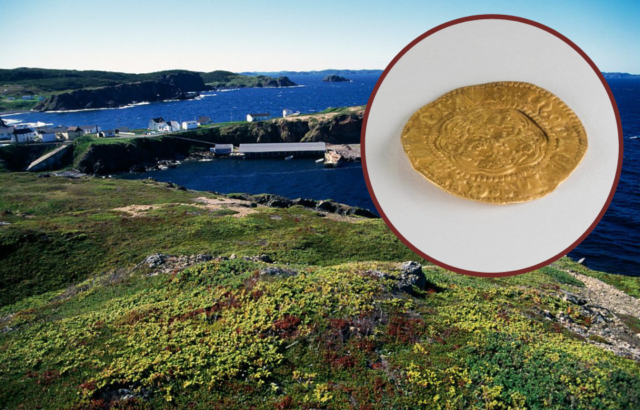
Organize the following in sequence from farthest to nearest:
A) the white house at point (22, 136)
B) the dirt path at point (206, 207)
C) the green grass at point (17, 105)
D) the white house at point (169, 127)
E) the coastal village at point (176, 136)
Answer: the green grass at point (17, 105)
the white house at point (169, 127)
the coastal village at point (176, 136)
the white house at point (22, 136)
the dirt path at point (206, 207)

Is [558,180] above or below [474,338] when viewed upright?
above

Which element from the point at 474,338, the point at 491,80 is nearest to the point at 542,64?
the point at 491,80

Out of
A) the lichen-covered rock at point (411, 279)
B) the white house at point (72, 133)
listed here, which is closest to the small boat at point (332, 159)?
the white house at point (72, 133)

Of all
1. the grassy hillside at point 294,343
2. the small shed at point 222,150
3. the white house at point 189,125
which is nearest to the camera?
the grassy hillside at point 294,343

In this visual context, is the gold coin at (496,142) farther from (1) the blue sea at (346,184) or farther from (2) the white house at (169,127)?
(2) the white house at (169,127)

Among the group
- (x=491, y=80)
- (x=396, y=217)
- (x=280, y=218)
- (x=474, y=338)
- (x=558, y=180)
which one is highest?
(x=491, y=80)

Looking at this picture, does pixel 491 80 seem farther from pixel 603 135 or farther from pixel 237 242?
pixel 237 242

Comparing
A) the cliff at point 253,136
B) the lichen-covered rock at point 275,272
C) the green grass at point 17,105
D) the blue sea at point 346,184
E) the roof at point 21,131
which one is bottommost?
the blue sea at point 346,184
